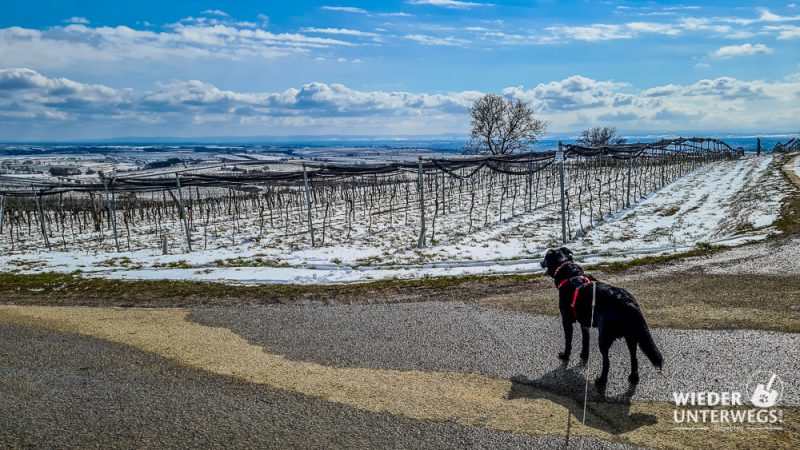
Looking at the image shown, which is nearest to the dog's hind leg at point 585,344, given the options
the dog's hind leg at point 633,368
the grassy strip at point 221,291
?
the dog's hind leg at point 633,368

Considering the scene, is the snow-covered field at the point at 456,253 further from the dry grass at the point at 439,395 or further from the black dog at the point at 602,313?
the black dog at the point at 602,313

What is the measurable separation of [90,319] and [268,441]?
225 inches

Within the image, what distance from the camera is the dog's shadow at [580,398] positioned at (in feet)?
14.8

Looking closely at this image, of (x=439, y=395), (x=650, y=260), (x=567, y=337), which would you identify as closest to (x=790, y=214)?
(x=650, y=260)

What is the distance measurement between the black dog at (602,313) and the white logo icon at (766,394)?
0.92m

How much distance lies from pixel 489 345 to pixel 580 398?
1.71 meters

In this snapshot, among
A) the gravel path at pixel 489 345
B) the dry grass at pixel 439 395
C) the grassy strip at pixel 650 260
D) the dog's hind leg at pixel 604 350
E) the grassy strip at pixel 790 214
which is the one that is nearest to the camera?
the dry grass at pixel 439 395

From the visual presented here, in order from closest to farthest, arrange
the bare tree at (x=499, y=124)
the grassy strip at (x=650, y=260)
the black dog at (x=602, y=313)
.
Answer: the black dog at (x=602, y=313)
the grassy strip at (x=650, y=260)
the bare tree at (x=499, y=124)

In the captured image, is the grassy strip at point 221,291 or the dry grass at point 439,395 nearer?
the dry grass at point 439,395

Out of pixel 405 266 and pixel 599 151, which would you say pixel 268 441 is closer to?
pixel 405 266

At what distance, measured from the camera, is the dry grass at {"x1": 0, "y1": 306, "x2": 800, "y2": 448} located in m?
4.30

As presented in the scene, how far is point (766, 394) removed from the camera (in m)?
4.88

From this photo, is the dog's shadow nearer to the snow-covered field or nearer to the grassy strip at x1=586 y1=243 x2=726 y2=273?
the grassy strip at x1=586 y1=243 x2=726 y2=273

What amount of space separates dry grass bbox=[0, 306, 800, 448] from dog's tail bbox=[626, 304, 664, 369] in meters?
0.47
